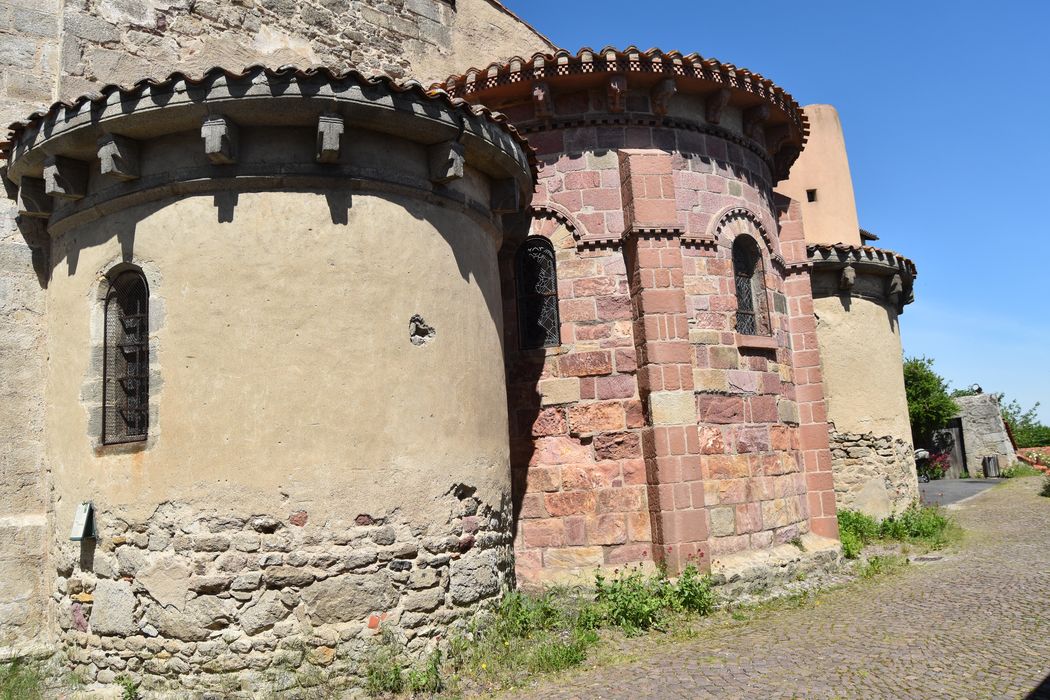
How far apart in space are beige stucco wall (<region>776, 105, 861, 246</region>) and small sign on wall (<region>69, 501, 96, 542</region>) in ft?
40.5

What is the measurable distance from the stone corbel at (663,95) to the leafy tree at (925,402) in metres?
19.3

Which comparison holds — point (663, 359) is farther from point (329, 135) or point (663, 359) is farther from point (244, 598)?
point (244, 598)

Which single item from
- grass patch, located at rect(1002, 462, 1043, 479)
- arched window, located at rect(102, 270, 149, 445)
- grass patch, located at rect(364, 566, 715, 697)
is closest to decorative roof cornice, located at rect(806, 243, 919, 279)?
grass patch, located at rect(364, 566, 715, 697)

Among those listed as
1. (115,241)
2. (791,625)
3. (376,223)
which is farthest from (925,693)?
(115,241)

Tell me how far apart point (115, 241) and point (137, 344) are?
821 mm

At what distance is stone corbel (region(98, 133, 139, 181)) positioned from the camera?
596 cm

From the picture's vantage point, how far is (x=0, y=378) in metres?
6.48

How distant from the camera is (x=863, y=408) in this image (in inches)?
497

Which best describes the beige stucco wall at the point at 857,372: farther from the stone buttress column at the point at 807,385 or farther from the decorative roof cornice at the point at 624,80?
the decorative roof cornice at the point at 624,80

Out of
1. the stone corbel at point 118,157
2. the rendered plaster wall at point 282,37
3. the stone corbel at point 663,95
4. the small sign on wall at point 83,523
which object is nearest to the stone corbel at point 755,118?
the stone corbel at point 663,95

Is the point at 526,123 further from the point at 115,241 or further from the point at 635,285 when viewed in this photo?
the point at 115,241

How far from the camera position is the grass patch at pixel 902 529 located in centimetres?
1149

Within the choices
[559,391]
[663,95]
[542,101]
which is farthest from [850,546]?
[542,101]

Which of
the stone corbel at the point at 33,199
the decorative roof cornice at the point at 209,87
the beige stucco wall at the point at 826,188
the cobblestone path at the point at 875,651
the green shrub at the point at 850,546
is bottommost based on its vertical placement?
the cobblestone path at the point at 875,651
